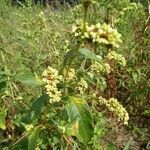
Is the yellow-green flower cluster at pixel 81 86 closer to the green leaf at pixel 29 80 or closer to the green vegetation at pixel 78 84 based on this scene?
the green vegetation at pixel 78 84

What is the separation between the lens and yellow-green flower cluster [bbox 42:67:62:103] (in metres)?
1.54

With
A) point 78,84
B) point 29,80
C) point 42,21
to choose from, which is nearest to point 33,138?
point 29,80

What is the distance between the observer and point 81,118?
4.85ft

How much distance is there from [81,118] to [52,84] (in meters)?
0.17

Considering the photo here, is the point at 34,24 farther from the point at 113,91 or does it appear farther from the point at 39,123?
the point at 39,123

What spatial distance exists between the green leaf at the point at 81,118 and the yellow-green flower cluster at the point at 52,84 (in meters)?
0.05

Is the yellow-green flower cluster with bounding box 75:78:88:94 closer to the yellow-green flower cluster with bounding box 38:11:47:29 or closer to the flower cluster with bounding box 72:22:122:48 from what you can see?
the flower cluster with bounding box 72:22:122:48

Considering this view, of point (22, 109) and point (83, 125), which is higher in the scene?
point (83, 125)

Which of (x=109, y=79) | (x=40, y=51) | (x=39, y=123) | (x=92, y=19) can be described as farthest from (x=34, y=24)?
(x=39, y=123)

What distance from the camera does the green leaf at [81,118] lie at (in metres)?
1.46

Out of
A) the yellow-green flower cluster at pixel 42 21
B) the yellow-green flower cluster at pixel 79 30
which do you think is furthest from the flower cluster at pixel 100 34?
the yellow-green flower cluster at pixel 42 21

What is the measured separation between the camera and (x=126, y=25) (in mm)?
3576

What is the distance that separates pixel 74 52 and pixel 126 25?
7.32ft

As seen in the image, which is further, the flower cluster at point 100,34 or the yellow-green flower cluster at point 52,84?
the yellow-green flower cluster at point 52,84
